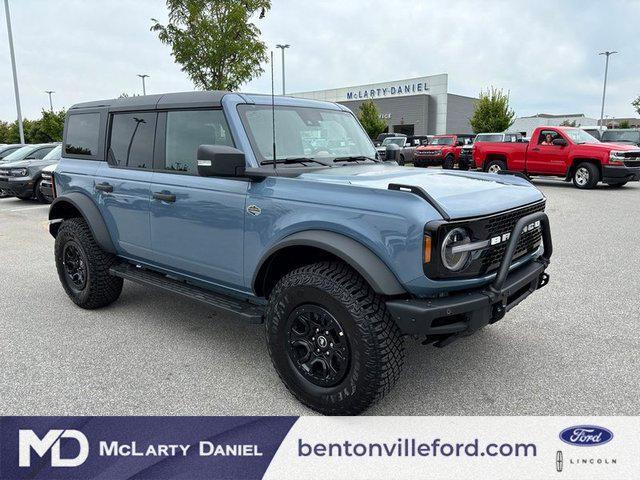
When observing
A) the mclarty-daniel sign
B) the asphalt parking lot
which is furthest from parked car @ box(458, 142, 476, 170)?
the mclarty-daniel sign

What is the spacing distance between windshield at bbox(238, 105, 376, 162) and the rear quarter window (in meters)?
1.93

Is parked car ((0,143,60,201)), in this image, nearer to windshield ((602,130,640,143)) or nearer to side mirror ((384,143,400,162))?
side mirror ((384,143,400,162))

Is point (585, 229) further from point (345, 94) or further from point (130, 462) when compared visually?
point (345, 94)

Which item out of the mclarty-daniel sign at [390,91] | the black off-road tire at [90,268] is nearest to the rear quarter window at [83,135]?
the black off-road tire at [90,268]

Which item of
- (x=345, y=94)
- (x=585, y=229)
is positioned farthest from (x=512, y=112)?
(x=585, y=229)

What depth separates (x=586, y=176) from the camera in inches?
586

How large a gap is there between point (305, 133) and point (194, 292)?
1.48m

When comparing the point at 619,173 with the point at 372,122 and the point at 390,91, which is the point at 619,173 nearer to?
the point at 372,122

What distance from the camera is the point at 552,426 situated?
289 cm

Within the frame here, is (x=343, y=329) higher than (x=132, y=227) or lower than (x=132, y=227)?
lower

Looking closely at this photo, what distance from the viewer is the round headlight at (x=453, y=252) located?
8.86ft

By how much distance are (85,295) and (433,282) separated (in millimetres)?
3485

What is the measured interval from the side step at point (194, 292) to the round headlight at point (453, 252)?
1289 mm

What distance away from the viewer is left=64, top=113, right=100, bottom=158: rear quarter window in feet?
15.7
